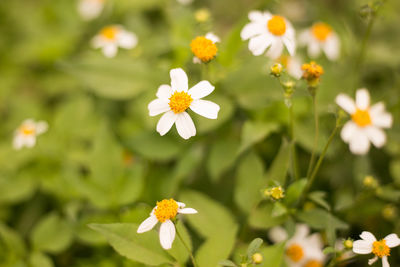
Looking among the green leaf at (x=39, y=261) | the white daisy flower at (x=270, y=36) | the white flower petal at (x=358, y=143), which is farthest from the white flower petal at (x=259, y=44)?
the green leaf at (x=39, y=261)

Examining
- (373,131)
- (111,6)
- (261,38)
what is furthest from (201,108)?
(111,6)

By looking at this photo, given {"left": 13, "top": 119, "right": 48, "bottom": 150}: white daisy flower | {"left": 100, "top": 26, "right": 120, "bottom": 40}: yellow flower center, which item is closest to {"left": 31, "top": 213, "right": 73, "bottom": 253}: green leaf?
{"left": 13, "top": 119, "right": 48, "bottom": 150}: white daisy flower

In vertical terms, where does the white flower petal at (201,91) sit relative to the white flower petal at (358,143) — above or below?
below

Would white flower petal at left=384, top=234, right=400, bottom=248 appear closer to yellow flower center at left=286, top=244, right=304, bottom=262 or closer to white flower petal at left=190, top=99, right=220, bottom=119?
yellow flower center at left=286, top=244, right=304, bottom=262

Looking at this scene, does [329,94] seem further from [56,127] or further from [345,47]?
[56,127]

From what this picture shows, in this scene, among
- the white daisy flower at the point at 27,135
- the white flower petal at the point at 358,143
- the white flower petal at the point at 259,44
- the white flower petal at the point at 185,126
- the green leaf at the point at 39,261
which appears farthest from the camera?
the white daisy flower at the point at 27,135

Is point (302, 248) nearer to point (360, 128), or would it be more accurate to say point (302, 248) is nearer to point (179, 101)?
point (360, 128)

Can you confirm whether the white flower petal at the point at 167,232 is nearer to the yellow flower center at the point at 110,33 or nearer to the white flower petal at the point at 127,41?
the white flower petal at the point at 127,41
